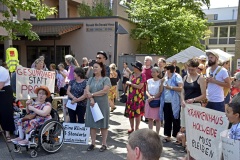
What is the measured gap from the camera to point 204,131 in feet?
11.8

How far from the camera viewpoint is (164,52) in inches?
733

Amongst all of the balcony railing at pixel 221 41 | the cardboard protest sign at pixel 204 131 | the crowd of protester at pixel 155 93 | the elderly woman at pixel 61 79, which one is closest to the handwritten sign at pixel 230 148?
the cardboard protest sign at pixel 204 131

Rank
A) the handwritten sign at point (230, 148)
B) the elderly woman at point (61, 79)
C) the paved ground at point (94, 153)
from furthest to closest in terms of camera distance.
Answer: the elderly woman at point (61, 79) → the paved ground at point (94, 153) → the handwritten sign at point (230, 148)

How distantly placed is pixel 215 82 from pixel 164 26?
13289mm

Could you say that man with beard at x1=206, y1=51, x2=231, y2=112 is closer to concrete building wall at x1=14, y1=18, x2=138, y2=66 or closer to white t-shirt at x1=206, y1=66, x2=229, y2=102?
white t-shirt at x1=206, y1=66, x2=229, y2=102

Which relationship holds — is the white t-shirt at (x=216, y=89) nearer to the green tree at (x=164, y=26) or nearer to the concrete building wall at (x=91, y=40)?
the concrete building wall at (x=91, y=40)

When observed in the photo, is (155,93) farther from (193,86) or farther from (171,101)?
(193,86)

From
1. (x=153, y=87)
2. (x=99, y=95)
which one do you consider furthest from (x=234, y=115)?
(x=153, y=87)

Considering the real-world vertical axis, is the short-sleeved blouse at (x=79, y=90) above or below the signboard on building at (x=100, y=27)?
below

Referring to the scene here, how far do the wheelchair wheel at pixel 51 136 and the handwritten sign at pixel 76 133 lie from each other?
361mm

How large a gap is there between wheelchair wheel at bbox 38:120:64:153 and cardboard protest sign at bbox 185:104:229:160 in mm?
2588

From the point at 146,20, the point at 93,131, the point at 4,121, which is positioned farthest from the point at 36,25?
the point at 93,131

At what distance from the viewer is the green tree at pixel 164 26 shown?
57.7 feet

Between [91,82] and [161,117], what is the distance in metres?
1.76
